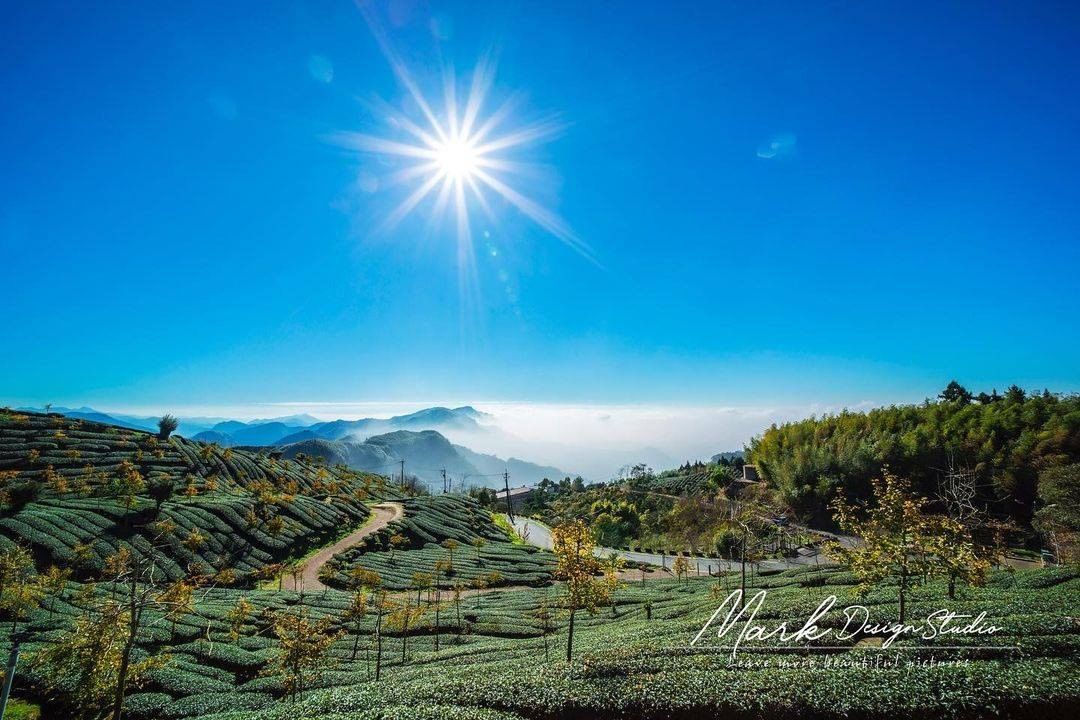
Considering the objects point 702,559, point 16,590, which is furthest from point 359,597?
point 702,559

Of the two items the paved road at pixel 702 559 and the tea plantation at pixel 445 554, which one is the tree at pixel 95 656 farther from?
the paved road at pixel 702 559

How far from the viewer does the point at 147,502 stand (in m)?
57.2

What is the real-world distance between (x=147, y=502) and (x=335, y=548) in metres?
24.5

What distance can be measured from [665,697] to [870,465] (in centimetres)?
6915

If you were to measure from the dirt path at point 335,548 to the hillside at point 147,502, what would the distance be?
2.76m

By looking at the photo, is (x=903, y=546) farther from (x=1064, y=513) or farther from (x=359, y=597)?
(x=1064, y=513)

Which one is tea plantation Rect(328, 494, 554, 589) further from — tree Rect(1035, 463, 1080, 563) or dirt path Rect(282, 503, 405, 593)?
tree Rect(1035, 463, 1080, 563)

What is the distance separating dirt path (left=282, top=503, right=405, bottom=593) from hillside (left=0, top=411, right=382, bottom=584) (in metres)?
2.76

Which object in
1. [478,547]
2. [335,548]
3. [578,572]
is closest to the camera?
[578,572]

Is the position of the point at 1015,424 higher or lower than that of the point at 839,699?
higher

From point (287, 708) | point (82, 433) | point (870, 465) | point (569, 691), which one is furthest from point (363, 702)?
point (82, 433)

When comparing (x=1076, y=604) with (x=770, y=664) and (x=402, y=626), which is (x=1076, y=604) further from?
(x=402, y=626)

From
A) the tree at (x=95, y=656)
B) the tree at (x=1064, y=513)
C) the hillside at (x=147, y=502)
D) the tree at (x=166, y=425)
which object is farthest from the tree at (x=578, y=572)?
the tree at (x=166, y=425)

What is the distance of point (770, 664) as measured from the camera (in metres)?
16.0
